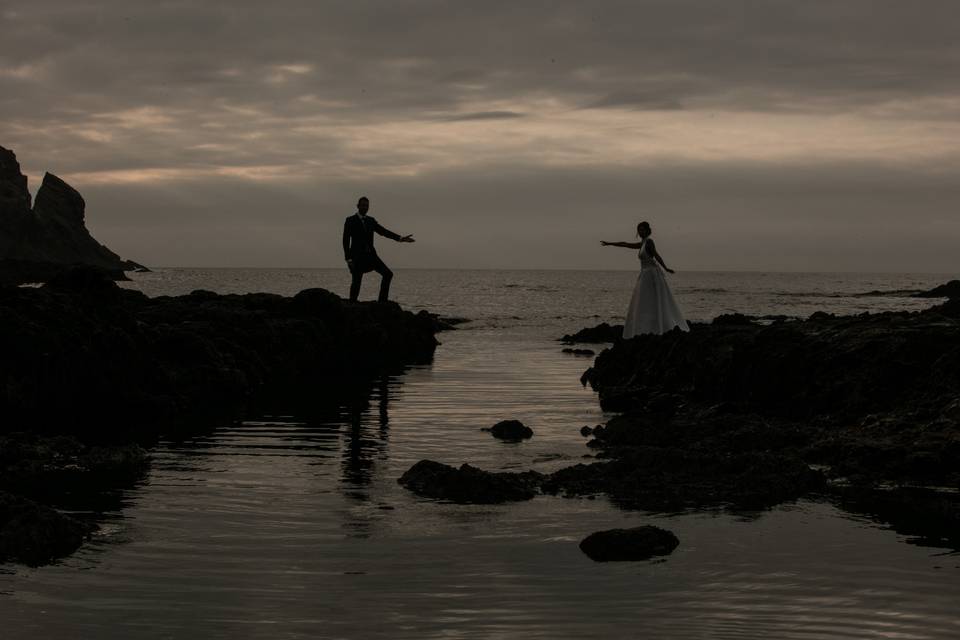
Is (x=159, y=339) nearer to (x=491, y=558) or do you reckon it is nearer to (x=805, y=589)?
(x=491, y=558)

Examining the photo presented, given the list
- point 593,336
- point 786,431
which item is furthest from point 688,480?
point 593,336

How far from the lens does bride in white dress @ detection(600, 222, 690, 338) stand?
71.1 ft

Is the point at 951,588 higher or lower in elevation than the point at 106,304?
lower

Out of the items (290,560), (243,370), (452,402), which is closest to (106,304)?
(243,370)

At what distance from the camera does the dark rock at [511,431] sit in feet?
44.0

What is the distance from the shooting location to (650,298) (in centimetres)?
2211

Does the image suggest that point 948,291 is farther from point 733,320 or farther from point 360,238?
point 360,238

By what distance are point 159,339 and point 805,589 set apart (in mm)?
13398

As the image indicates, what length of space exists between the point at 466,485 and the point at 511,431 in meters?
3.67

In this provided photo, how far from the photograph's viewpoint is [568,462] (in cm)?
1186

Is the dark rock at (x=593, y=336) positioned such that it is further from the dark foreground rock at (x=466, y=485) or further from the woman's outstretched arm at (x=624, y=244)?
the dark foreground rock at (x=466, y=485)

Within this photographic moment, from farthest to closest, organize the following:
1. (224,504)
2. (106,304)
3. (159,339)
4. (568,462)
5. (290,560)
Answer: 1. (159,339)
2. (106,304)
3. (568,462)
4. (224,504)
5. (290,560)

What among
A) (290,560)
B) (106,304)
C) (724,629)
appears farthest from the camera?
(106,304)

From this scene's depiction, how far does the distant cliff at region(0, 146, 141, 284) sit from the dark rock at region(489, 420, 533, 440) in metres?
143
